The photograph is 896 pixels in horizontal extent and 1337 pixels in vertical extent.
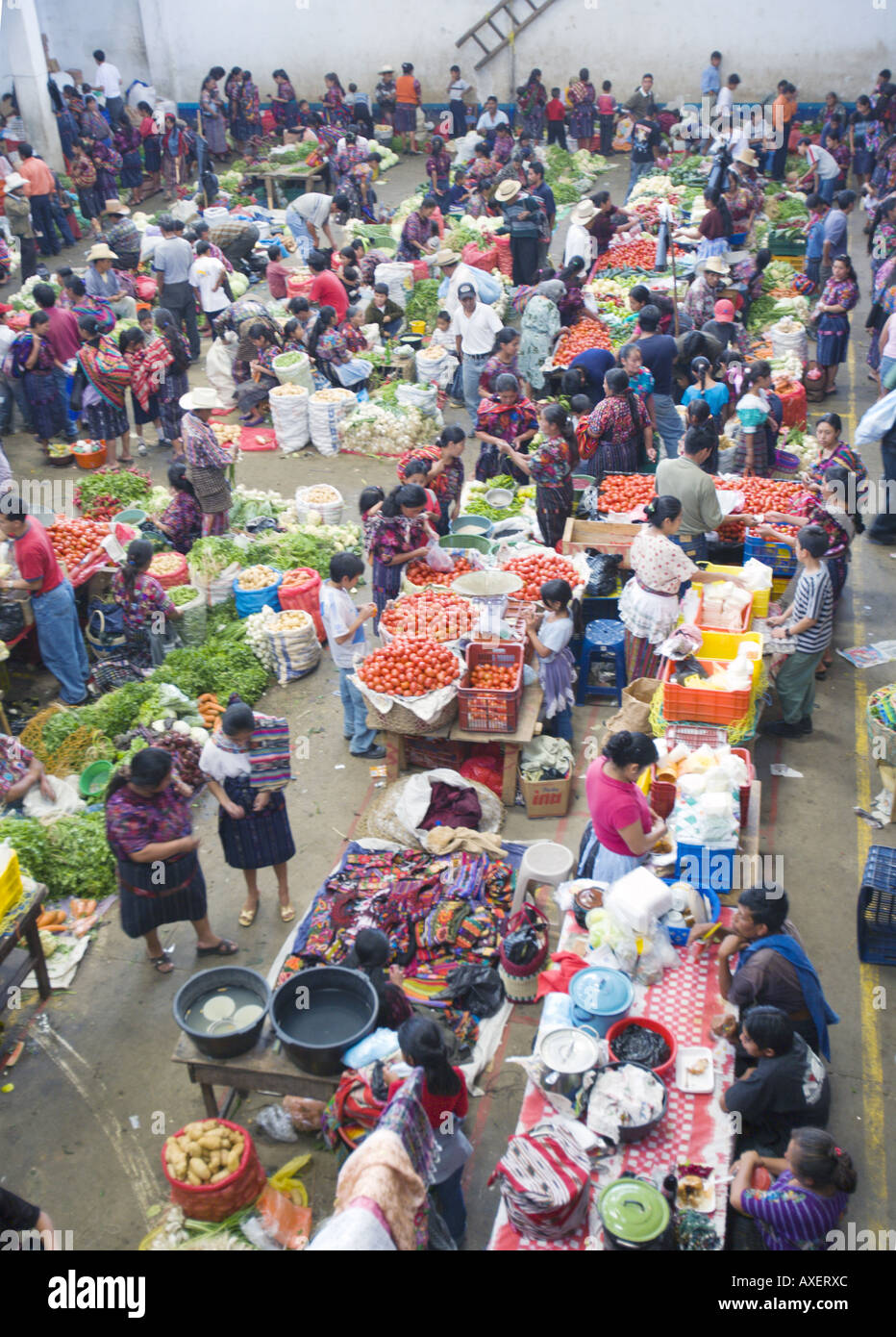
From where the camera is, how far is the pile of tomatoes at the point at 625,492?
937 centimetres

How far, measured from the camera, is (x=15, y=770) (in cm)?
677

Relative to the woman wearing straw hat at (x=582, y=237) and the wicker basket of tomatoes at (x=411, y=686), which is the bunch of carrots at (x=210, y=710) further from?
the woman wearing straw hat at (x=582, y=237)

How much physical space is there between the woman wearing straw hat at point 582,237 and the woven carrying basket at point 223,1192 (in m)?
12.2

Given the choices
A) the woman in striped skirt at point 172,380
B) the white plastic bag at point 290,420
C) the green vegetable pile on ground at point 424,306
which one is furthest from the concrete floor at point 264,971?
the green vegetable pile on ground at point 424,306

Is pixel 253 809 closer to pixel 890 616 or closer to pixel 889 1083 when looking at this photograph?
pixel 889 1083

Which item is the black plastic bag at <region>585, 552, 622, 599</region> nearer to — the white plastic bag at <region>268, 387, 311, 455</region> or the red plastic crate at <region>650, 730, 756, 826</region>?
the red plastic crate at <region>650, 730, 756, 826</region>

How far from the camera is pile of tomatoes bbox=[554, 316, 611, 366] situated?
12156 millimetres

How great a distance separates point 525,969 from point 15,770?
10.8 feet

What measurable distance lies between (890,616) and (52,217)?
1533 centimetres

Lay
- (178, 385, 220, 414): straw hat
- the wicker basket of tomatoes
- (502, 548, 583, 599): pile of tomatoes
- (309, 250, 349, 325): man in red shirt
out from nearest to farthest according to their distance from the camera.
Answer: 1. the wicker basket of tomatoes
2. (502, 548, 583, 599): pile of tomatoes
3. (178, 385, 220, 414): straw hat
4. (309, 250, 349, 325): man in red shirt

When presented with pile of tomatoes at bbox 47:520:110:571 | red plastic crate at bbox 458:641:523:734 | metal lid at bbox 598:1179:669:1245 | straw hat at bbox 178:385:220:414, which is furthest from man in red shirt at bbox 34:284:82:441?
metal lid at bbox 598:1179:669:1245

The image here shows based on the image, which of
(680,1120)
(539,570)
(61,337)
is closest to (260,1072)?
(680,1120)

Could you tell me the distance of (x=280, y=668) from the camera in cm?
886

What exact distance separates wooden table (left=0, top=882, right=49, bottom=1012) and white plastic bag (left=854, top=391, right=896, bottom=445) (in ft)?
26.9
